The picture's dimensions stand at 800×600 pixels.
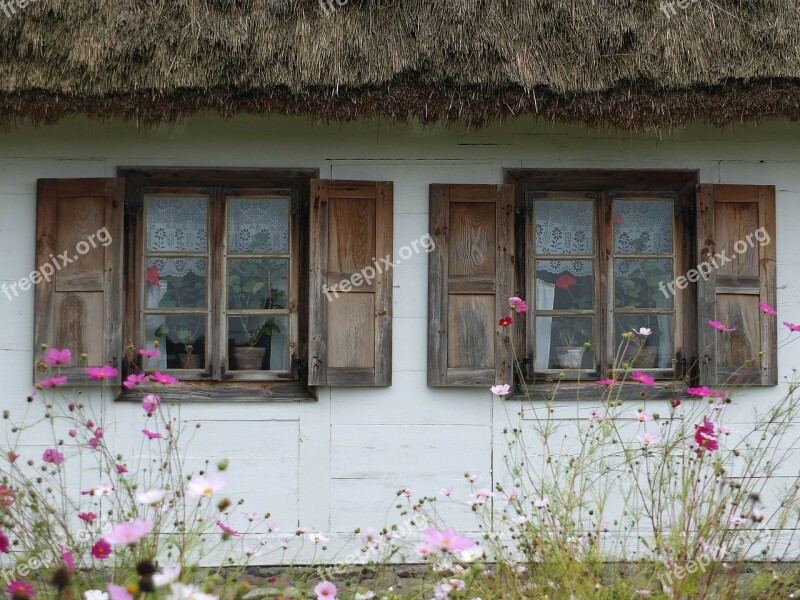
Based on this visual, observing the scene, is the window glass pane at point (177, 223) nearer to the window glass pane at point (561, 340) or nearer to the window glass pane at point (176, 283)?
the window glass pane at point (176, 283)

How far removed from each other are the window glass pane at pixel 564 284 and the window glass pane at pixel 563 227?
66mm

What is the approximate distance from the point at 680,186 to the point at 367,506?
224 centimetres

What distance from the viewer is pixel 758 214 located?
399 cm

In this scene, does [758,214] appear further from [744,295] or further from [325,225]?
[325,225]

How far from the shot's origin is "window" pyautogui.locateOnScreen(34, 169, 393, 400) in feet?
12.6

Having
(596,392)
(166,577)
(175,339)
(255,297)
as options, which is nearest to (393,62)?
(255,297)

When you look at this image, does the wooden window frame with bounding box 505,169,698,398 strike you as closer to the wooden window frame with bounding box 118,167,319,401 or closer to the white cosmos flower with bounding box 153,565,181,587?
the wooden window frame with bounding box 118,167,319,401

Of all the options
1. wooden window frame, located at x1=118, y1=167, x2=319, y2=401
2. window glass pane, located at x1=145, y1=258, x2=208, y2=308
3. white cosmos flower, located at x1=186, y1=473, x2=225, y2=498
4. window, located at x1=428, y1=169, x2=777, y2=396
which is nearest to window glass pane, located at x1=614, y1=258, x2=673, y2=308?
window, located at x1=428, y1=169, x2=777, y2=396

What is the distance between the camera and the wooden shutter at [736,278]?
394 centimetres

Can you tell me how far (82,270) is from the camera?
386 centimetres

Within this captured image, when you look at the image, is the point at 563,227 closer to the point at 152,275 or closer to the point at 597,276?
the point at 597,276

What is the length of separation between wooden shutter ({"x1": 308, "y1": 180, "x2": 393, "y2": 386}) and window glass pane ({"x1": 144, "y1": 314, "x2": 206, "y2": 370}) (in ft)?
2.00

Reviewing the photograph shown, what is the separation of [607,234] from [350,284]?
133 cm

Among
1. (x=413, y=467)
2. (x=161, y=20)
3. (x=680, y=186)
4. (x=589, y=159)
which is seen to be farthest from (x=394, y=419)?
(x=161, y=20)
